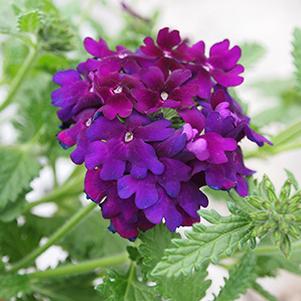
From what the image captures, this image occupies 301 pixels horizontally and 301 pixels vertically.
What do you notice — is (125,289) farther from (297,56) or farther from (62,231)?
(297,56)

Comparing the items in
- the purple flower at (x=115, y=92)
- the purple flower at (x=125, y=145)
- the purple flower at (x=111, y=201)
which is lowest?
the purple flower at (x=111, y=201)

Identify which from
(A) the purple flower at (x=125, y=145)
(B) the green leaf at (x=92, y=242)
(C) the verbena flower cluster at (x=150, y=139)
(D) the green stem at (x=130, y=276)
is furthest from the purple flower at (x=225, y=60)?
(B) the green leaf at (x=92, y=242)

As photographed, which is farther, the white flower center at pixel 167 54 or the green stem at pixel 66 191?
the green stem at pixel 66 191

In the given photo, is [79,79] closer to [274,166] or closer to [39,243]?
[39,243]

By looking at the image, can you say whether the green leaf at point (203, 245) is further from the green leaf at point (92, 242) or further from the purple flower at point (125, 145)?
the green leaf at point (92, 242)

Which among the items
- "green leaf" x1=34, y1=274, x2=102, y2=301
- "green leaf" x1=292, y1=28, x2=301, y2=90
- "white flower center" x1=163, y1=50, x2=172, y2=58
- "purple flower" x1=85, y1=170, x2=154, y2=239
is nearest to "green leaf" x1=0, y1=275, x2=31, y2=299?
"green leaf" x1=34, y1=274, x2=102, y2=301

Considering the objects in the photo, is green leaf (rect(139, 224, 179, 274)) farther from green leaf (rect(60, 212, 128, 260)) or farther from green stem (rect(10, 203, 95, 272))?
green leaf (rect(60, 212, 128, 260))

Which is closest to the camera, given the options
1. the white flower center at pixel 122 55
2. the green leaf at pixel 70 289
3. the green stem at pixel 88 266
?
the white flower center at pixel 122 55

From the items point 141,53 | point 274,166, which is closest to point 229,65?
point 141,53
